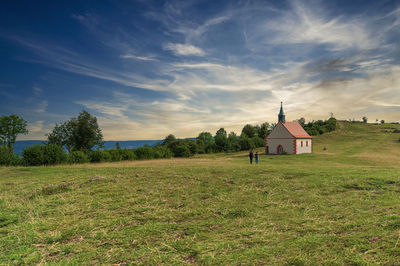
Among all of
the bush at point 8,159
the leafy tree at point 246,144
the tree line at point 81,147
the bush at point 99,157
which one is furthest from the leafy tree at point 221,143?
the bush at point 8,159

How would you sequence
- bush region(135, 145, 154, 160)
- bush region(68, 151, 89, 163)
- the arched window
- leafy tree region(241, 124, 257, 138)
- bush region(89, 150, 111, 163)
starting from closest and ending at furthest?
bush region(68, 151, 89, 163)
bush region(89, 150, 111, 163)
bush region(135, 145, 154, 160)
the arched window
leafy tree region(241, 124, 257, 138)

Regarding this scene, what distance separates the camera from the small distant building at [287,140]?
52.4m

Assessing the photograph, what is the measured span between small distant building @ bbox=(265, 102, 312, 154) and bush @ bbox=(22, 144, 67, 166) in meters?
45.6

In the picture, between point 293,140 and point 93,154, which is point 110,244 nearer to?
point 93,154

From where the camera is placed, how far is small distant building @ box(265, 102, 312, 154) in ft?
172

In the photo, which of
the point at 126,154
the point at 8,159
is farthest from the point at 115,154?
the point at 8,159

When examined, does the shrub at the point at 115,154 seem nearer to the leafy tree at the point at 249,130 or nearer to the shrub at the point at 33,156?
the shrub at the point at 33,156

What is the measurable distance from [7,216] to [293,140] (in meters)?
53.1

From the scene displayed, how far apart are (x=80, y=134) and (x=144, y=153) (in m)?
16.7

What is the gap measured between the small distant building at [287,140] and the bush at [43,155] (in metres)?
45.6

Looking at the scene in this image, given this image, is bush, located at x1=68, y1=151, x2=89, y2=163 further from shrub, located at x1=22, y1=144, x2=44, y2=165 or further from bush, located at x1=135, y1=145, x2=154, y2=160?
bush, located at x1=135, y1=145, x2=154, y2=160

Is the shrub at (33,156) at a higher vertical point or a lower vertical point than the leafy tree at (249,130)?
lower

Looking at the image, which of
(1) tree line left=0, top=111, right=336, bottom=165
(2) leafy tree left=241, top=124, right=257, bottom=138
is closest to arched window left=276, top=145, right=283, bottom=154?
(1) tree line left=0, top=111, right=336, bottom=165

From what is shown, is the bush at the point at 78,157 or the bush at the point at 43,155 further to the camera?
the bush at the point at 78,157
